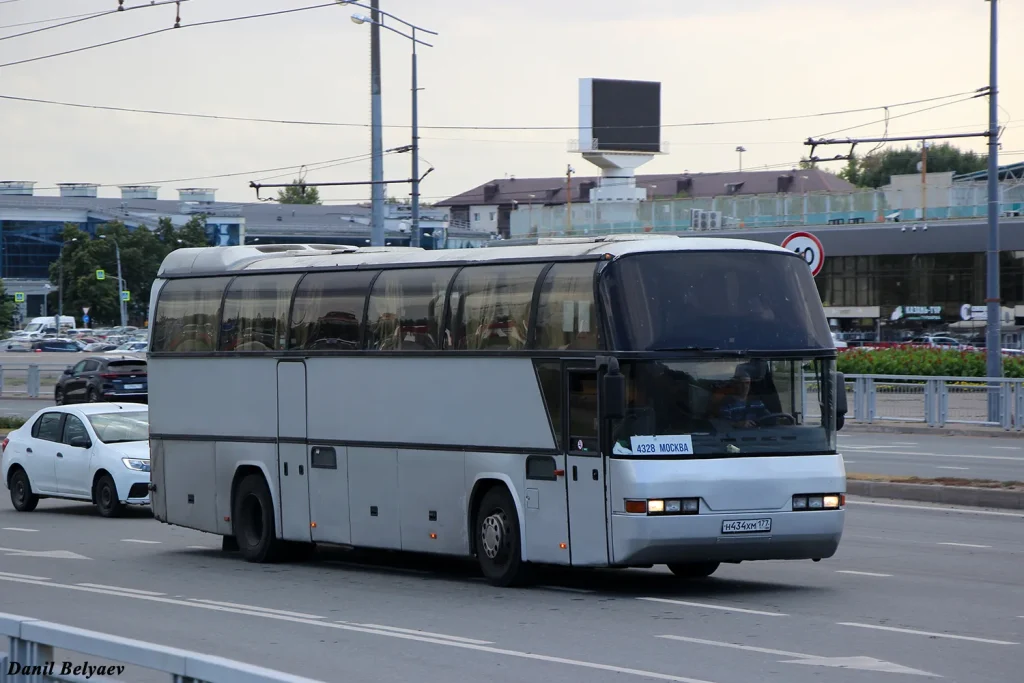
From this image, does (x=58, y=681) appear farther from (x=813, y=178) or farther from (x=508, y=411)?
(x=813, y=178)

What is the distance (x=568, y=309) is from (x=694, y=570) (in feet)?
8.86

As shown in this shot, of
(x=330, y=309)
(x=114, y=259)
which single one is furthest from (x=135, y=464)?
(x=114, y=259)

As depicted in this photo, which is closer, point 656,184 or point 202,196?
point 202,196

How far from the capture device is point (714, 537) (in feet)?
38.2

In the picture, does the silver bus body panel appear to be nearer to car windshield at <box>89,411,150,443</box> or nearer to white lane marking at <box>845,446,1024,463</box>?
car windshield at <box>89,411,150,443</box>

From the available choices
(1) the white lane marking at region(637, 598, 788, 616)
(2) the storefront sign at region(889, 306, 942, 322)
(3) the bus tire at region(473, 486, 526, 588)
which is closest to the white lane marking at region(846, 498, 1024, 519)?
(1) the white lane marking at region(637, 598, 788, 616)

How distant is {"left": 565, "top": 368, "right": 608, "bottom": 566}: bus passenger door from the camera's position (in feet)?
38.8

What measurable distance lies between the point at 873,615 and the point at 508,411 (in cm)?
351

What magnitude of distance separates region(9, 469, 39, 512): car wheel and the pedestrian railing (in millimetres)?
17973

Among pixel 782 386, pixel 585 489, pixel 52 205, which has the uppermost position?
pixel 52 205

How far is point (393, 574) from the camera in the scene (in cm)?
1423

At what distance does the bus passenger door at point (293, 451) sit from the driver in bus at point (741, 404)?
4.74 metres

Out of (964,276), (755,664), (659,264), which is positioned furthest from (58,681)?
(964,276)

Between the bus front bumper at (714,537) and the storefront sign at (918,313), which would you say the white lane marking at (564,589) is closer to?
the bus front bumper at (714,537)
